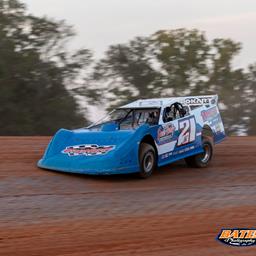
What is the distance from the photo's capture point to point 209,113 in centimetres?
1255

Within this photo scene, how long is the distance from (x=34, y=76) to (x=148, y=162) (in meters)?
17.7

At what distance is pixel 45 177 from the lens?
9.71m

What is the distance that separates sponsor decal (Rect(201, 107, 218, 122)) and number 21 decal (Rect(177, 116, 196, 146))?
0.61 metres

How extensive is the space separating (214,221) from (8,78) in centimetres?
2009

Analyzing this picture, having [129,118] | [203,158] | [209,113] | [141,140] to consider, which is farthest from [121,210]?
[209,113]

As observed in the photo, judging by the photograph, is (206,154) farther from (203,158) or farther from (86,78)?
(86,78)

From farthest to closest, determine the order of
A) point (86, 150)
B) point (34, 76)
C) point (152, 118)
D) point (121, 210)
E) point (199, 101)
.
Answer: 1. point (34, 76)
2. point (199, 101)
3. point (152, 118)
4. point (86, 150)
5. point (121, 210)

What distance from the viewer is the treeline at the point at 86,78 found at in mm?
26250

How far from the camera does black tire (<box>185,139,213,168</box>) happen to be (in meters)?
11.9

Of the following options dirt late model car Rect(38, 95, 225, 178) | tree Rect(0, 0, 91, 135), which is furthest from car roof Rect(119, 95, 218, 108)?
tree Rect(0, 0, 91, 135)

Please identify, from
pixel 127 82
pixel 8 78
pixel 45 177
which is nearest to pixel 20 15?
pixel 8 78

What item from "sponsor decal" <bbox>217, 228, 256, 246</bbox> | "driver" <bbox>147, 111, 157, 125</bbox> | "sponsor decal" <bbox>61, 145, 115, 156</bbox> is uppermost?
"sponsor decal" <bbox>217, 228, 256, 246</bbox>

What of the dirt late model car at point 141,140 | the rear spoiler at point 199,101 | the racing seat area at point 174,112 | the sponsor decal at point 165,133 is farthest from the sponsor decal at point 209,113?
the sponsor decal at point 165,133

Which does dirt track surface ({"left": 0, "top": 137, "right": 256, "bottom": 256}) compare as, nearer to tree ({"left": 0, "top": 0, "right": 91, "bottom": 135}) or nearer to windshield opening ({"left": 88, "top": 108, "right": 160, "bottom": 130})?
windshield opening ({"left": 88, "top": 108, "right": 160, "bottom": 130})
